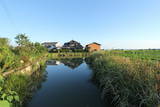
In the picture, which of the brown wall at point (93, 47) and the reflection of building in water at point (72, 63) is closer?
the reflection of building in water at point (72, 63)

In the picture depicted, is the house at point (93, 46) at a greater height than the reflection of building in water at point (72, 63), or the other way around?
the house at point (93, 46)

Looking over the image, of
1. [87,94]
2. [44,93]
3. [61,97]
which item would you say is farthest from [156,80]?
[44,93]

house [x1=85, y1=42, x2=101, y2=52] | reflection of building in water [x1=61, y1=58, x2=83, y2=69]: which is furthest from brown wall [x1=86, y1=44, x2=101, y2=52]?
reflection of building in water [x1=61, y1=58, x2=83, y2=69]

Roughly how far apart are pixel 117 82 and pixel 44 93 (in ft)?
12.3

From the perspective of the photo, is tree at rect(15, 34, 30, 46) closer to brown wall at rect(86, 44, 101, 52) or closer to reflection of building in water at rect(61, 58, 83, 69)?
reflection of building in water at rect(61, 58, 83, 69)

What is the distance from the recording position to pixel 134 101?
10.7ft

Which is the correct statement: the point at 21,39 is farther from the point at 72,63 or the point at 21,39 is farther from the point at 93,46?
the point at 93,46

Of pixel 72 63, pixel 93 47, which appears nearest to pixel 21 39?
pixel 72 63

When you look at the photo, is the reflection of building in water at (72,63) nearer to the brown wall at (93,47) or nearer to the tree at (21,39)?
the tree at (21,39)

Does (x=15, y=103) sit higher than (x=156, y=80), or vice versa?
(x=156, y=80)

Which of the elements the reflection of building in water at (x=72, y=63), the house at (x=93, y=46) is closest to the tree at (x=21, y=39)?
the reflection of building in water at (x=72, y=63)

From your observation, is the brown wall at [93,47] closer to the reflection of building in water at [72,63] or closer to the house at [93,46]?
the house at [93,46]

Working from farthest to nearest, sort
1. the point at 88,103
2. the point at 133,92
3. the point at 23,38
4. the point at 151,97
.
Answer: the point at 23,38 → the point at 88,103 → the point at 133,92 → the point at 151,97

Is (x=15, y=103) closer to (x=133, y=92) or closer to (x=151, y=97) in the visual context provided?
(x=133, y=92)
